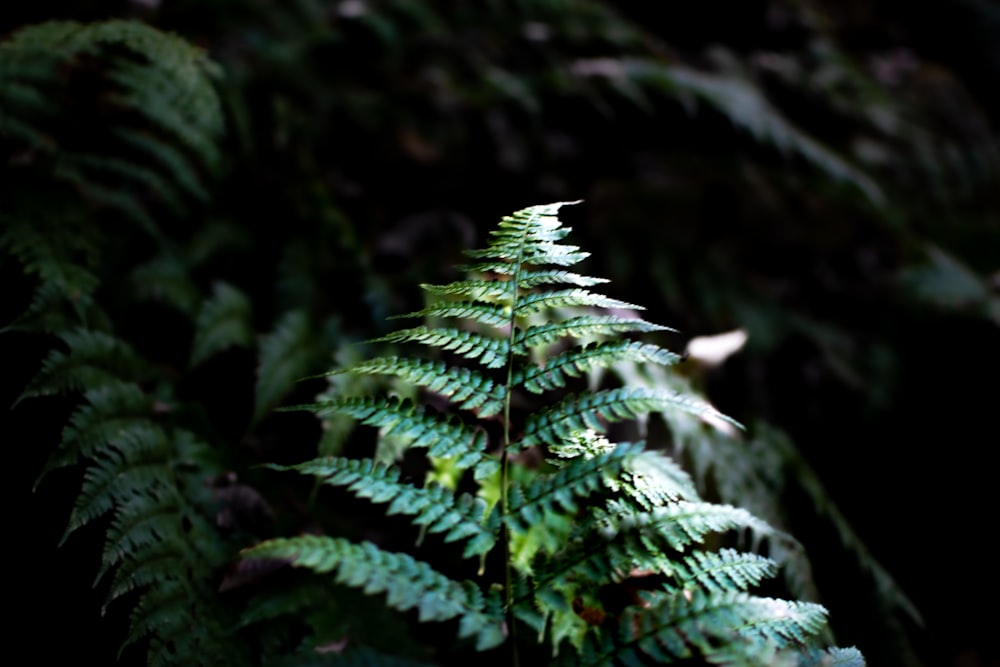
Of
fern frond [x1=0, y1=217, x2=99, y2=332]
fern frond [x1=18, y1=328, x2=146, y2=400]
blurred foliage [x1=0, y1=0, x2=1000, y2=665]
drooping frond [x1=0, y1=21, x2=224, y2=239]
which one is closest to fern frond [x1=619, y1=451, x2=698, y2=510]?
blurred foliage [x1=0, y1=0, x2=1000, y2=665]

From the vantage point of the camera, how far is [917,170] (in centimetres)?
431

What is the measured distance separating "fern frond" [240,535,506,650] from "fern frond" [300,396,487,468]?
20cm

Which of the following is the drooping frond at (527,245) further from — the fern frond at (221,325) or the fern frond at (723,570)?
the fern frond at (221,325)

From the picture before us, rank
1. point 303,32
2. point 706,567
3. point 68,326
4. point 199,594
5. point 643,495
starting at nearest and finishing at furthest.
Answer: point 706,567 → point 643,495 → point 199,594 → point 68,326 → point 303,32

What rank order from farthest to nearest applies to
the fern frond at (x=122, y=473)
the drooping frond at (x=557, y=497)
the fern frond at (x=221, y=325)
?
the fern frond at (x=221, y=325) < the fern frond at (x=122, y=473) < the drooping frond at (x=557, y=497)

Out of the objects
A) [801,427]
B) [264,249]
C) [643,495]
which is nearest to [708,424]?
[643,495]

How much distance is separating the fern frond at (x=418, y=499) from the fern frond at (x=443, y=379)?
166 mm

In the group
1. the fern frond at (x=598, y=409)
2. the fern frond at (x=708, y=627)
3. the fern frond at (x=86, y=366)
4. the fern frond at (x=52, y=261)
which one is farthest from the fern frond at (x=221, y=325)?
the fern frond at (x=708, y=627)

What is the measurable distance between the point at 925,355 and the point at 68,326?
3812mm

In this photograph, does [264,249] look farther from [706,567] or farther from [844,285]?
[844,285]

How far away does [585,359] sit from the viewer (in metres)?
1.21

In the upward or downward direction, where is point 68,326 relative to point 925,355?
upward

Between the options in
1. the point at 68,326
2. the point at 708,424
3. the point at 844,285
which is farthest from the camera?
the point at 844,285

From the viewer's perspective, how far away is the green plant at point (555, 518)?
100 centimetres
